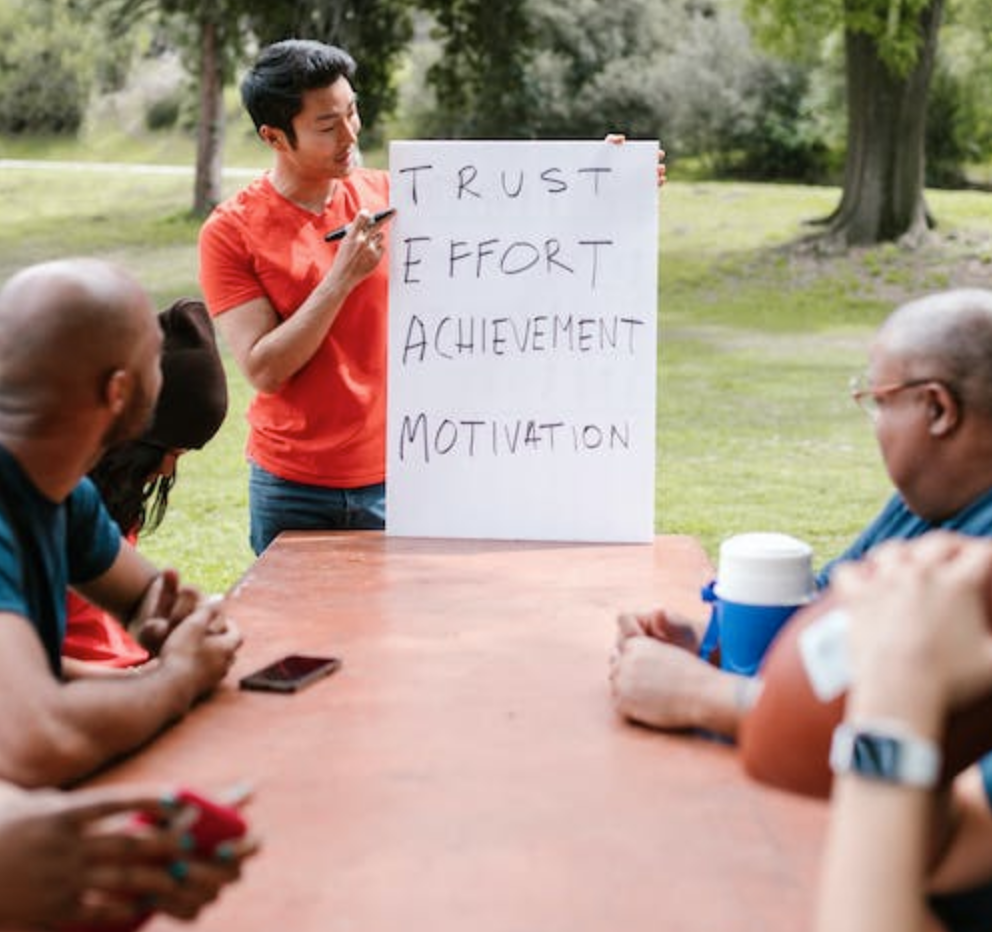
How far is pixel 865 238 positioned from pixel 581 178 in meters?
15.1

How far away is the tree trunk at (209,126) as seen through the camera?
2145 centimetres

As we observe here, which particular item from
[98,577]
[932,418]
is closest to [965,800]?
[932,418]

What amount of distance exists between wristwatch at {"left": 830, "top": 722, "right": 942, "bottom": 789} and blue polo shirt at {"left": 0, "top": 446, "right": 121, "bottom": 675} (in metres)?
1.03

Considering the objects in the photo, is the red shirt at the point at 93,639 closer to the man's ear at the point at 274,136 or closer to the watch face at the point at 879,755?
the man's ear at the point at 274,136

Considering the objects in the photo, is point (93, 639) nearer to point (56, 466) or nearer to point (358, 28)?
point (56, 466)

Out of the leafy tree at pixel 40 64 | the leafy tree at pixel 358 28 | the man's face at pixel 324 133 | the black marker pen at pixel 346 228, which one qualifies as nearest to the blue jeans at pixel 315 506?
the black marker pen at pixel 346 228

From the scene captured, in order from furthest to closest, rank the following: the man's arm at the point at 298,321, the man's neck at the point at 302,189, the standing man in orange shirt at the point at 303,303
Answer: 1. the man's neck at the point at 302,189
2. the standing man in orange shirt at the point at 303,303
3. the man's arm at the point at 298,321

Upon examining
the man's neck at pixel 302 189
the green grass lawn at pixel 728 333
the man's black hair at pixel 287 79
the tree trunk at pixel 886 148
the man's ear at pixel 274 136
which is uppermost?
the man's black hair at pixel 287 79

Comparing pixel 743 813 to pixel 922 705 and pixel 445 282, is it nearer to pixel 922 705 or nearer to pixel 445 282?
pixel 922 705

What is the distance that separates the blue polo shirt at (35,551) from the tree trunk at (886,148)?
16427 millimetres

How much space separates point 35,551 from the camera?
6.68 ft

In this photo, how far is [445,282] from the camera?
3.32 meters

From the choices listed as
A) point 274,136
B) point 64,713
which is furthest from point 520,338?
point 64,713

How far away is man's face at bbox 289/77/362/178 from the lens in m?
3.43
